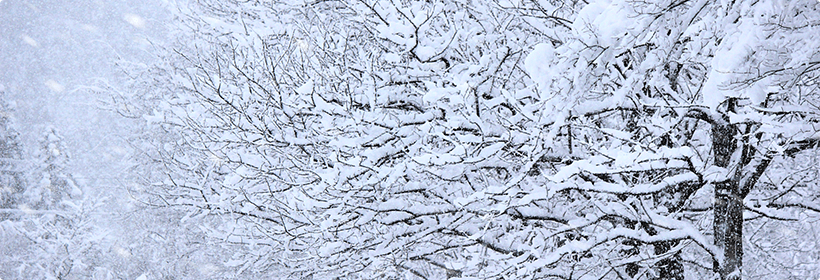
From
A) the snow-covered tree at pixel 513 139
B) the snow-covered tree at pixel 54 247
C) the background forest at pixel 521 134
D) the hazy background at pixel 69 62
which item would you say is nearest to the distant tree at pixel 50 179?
the snow-covered tree at pixel 54 247

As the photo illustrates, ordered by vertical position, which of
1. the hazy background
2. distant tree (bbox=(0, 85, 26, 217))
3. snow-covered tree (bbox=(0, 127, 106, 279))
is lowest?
snow-covered tree (bbox=(0, 127, 106, 279))

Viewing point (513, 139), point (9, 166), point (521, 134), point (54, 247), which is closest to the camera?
point (521, 134)

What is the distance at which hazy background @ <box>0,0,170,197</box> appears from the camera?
2289 inches

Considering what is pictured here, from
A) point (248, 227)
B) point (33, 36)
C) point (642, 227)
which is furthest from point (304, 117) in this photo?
point (33, 36)

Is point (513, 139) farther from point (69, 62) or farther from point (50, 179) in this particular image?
point (69, 62)

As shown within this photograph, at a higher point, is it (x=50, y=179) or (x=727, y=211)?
(x=50, y=179)

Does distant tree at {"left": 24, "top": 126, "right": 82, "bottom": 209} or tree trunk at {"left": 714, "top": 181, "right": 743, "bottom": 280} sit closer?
tree trunk at {"left": 714, "top": 181, "right": 743, "bottom": 280}

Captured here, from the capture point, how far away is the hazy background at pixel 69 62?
58.1m

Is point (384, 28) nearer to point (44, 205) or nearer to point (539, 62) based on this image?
point (539, 62)

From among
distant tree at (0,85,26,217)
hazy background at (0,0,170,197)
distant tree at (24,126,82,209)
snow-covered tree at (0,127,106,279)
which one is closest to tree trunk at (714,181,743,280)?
snow-covered tree at (0,127,106,279)

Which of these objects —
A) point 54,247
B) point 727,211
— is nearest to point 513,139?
point 727,211

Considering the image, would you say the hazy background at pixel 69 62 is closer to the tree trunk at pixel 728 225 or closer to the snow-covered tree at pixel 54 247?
the snow-covered tree at pixel 54 247

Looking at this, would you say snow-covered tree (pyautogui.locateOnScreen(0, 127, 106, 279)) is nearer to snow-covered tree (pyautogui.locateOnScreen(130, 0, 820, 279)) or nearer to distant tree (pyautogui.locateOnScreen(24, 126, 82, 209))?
distant tree (pyautogui.locateOnScreen(24, 126, 82, 209))

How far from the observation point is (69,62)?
9800cm
